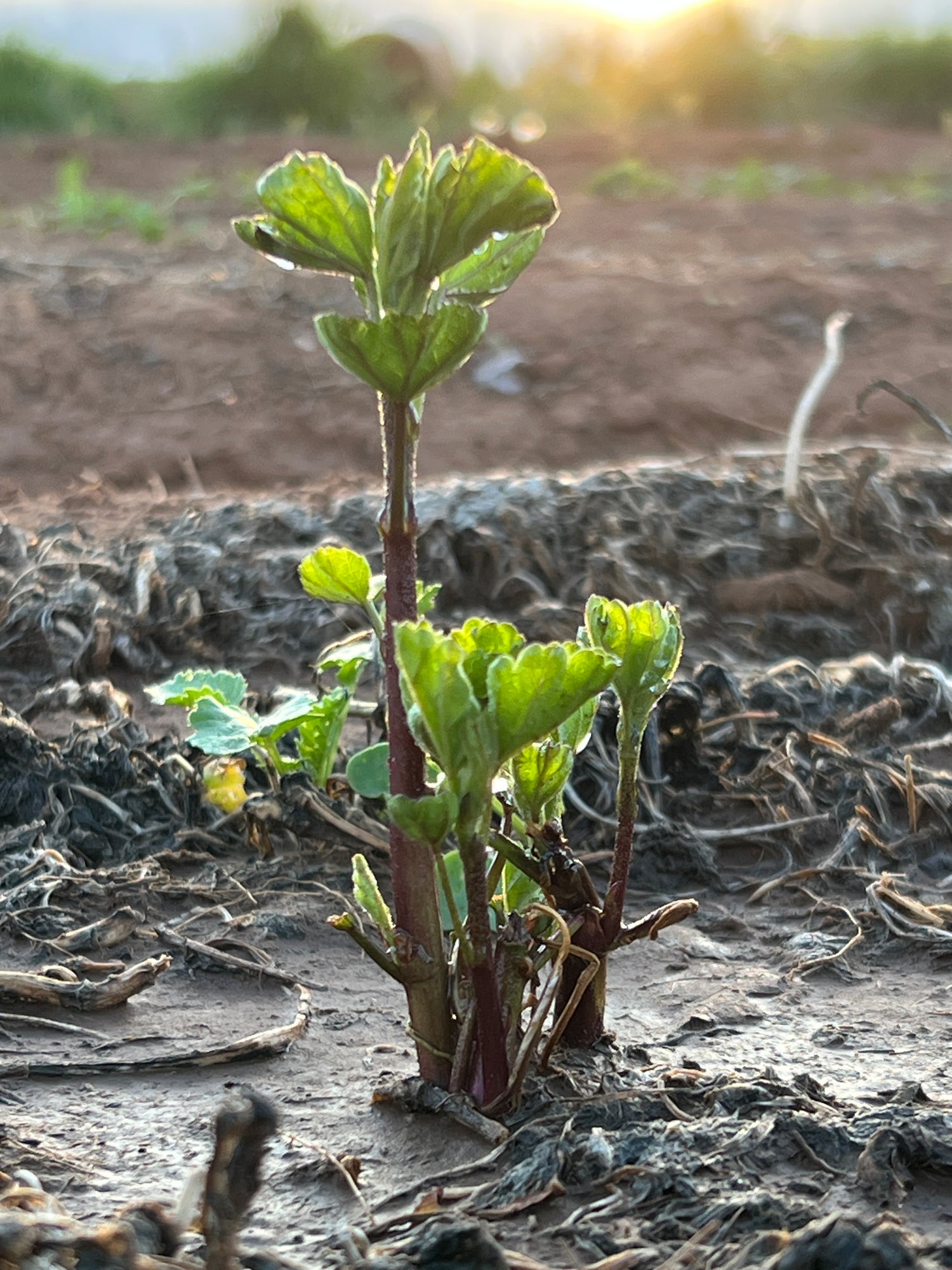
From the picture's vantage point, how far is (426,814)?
1.16 m

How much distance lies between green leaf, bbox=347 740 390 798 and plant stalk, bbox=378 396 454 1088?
0.59 meters

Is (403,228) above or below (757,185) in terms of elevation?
below

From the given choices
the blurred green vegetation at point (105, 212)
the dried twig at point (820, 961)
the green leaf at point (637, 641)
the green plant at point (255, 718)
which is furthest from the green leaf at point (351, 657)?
the blurred green vegetation at point (105, 212)

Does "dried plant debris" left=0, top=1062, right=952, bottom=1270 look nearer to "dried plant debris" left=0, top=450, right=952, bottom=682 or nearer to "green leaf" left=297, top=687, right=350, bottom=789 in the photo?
"green leaf" left=297, top=687, right=350, bottom=789

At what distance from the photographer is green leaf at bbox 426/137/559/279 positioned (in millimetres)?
1179

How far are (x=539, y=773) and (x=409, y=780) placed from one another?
0.44 feet

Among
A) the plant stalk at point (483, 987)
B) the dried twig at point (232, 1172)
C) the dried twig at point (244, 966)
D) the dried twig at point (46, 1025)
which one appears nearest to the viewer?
the dried twig at point (232, 1172)

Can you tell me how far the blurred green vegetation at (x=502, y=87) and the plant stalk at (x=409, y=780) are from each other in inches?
569

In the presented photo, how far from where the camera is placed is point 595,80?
19250 mm

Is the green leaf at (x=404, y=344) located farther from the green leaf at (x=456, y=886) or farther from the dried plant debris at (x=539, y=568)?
the dried plant debris at (x=539, y=568)

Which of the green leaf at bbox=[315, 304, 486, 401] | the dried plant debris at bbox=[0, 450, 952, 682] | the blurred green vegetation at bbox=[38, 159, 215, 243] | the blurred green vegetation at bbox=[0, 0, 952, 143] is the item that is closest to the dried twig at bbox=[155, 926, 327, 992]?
the green leaf at bbox=[315, 304, 486, 401]

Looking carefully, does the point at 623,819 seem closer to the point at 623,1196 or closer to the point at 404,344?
the point at 623,1196

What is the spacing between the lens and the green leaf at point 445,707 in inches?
44.1

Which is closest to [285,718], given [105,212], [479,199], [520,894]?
[520,894]
